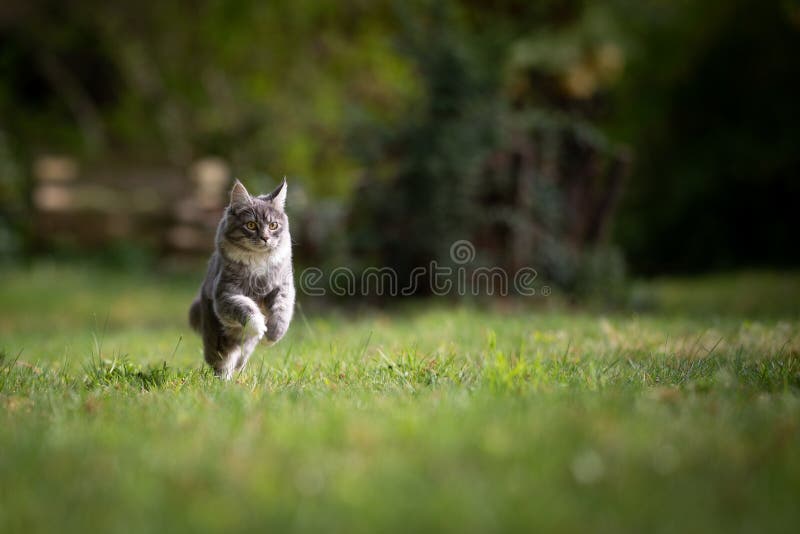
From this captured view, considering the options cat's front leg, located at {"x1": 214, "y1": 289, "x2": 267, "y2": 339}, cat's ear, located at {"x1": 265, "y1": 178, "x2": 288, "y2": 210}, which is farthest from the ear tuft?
cat's front leg, located at {"x1": 214, "y1": 289, "x2": 267, "y2": 339}

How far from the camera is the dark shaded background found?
9352mm

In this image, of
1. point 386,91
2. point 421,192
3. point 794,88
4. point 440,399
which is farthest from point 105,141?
point 440,399

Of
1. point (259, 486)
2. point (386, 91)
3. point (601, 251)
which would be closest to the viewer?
point (259, 486)

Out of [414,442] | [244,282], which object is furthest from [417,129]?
[414,442]

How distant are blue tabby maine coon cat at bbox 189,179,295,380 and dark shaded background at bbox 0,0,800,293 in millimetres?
4632

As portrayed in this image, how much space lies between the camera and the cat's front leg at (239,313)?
4047mm

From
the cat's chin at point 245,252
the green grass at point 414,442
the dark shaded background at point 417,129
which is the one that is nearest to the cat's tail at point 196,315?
the green grass at point 414,442

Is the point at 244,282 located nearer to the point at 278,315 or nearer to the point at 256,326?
the point at 278,315

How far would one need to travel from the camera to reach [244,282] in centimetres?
434

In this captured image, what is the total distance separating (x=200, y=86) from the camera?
59.8ft

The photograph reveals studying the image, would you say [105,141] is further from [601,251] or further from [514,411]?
[514,411]

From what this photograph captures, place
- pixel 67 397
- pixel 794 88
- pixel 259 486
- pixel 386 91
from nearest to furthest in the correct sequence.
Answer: pixel 259 486 → pixel 67 397 → pixel 794 88 → pixel 386 91

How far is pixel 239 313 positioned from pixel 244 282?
0.30 metres

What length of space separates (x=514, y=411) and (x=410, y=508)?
94 centimetres
